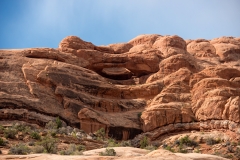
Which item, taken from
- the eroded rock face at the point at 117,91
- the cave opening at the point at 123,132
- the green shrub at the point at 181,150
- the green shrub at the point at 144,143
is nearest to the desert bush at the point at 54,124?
the eroded rock face at the point at 117,91

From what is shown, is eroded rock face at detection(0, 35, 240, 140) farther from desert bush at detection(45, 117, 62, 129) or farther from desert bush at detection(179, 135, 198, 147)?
desert bush at detection(179, 135, 198, 147)

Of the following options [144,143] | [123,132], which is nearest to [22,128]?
[144,143]

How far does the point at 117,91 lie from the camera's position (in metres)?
43.5

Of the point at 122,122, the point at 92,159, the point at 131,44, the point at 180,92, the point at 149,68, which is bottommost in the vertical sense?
the point at 92,159

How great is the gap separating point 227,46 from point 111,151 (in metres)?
43.8

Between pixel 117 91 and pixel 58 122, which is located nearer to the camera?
pixel 58 122

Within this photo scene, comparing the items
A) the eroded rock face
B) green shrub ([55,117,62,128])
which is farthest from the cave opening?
green shrub ([55,117,62,128])

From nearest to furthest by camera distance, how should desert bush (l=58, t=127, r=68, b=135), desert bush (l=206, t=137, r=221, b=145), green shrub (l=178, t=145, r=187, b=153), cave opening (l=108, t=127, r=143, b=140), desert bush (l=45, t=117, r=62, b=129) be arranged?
green shrub (l=178, t=145, r=187, b=153) < desert bush (l=58, t=127, r=68, b=135) < desert bush (l=45, t=117, r=62, b=129) < desert bush (l=206, t=137, r=221, b=145) < cave opening (l=108, t=127, r=143, b=140)

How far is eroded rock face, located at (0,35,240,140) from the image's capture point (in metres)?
37.7

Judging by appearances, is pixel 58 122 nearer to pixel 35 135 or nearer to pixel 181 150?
pixel 35 135

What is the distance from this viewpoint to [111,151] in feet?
62.0

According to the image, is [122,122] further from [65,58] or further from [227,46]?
[227,46]

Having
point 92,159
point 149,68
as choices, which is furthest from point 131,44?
point 92,159

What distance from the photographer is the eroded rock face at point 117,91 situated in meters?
37.7
